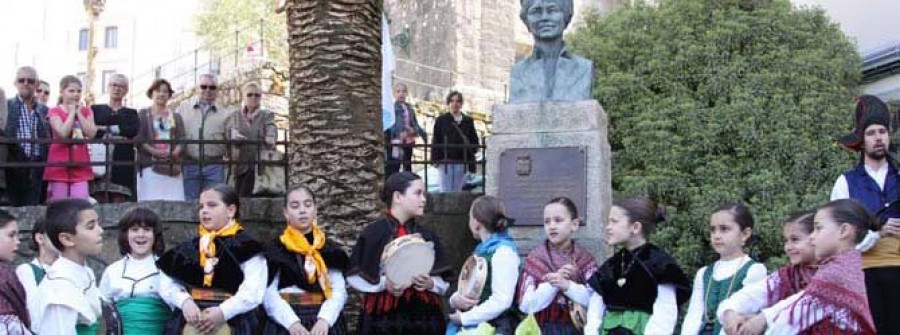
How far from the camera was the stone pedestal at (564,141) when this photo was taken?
8.38 metres

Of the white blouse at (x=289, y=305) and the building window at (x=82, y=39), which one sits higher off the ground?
the building window at (x=82, y=39)

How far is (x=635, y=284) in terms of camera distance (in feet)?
20.7

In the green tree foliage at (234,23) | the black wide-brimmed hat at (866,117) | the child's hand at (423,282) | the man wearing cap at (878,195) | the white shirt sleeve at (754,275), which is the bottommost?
the child's hand at (423,282)

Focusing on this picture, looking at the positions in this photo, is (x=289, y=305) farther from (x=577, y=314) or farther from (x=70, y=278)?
(x=577, y=314)

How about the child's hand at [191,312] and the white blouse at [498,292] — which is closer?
the child's hand at [191,312]

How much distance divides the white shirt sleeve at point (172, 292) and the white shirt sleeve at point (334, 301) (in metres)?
0.81

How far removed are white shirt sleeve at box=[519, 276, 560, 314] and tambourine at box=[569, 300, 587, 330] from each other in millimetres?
135

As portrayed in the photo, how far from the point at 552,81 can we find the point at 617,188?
4332 mm

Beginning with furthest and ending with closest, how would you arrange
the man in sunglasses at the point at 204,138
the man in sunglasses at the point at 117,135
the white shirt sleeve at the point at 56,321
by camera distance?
the man in sunglasses at the point at 204,138, the man in sunglasses at the point at 117,135, the white shirt sleeve at the point at 56,321

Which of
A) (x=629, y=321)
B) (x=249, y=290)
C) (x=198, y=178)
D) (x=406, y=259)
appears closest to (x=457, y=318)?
(x=406, y=259)

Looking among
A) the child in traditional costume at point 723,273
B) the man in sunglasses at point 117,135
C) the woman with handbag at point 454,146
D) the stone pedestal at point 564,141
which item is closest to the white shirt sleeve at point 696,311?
the child in traditional costume at point 723,273

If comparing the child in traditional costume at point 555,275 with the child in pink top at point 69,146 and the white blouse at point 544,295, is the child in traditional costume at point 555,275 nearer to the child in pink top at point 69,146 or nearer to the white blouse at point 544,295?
the white blouse at point 544,295

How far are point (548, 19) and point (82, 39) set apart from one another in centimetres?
5668

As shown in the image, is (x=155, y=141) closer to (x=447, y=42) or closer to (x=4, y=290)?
(x=4, y=290)
